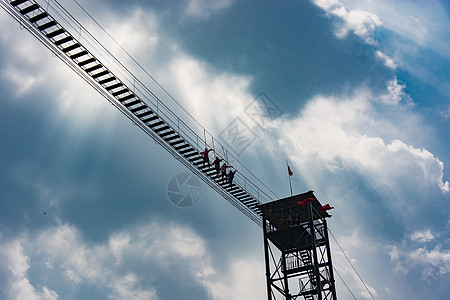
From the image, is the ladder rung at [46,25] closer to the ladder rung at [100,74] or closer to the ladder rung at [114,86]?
the ladder rung at [100,74]

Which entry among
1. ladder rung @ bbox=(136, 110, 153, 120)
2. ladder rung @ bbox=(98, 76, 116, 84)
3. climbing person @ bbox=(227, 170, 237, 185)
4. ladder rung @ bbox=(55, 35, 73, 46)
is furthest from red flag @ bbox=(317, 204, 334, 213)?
ladder rung @ bbox=(55, 35, 73, 46)

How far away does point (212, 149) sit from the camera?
32781 millimetres

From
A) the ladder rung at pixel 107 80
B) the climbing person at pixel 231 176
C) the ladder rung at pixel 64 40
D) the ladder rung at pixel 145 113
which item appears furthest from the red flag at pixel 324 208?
the ladder rung at pixel 64 40

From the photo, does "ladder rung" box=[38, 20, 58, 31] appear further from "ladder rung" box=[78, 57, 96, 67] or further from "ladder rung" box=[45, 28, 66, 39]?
"ladder rung" box=[78, 57, 96, 67]

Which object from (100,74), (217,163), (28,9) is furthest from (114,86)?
(217,163)

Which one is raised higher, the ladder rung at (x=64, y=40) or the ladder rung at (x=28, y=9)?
the ladder rung at (x=28, y=9)

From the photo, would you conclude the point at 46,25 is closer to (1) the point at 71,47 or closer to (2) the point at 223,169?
(1) the point at 71,47

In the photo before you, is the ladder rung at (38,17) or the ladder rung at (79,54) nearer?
the ladder rung at (38,17)

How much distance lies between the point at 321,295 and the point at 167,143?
14.9 metres

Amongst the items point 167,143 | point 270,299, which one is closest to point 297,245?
point 270,299

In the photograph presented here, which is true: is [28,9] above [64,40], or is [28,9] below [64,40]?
above

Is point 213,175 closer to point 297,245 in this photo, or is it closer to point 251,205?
point 251,205

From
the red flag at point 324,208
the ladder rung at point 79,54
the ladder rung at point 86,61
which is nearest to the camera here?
the ladder rung at point 79,54

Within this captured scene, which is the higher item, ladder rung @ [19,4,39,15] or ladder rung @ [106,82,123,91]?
ladder rung @ [19,4,39,15]
